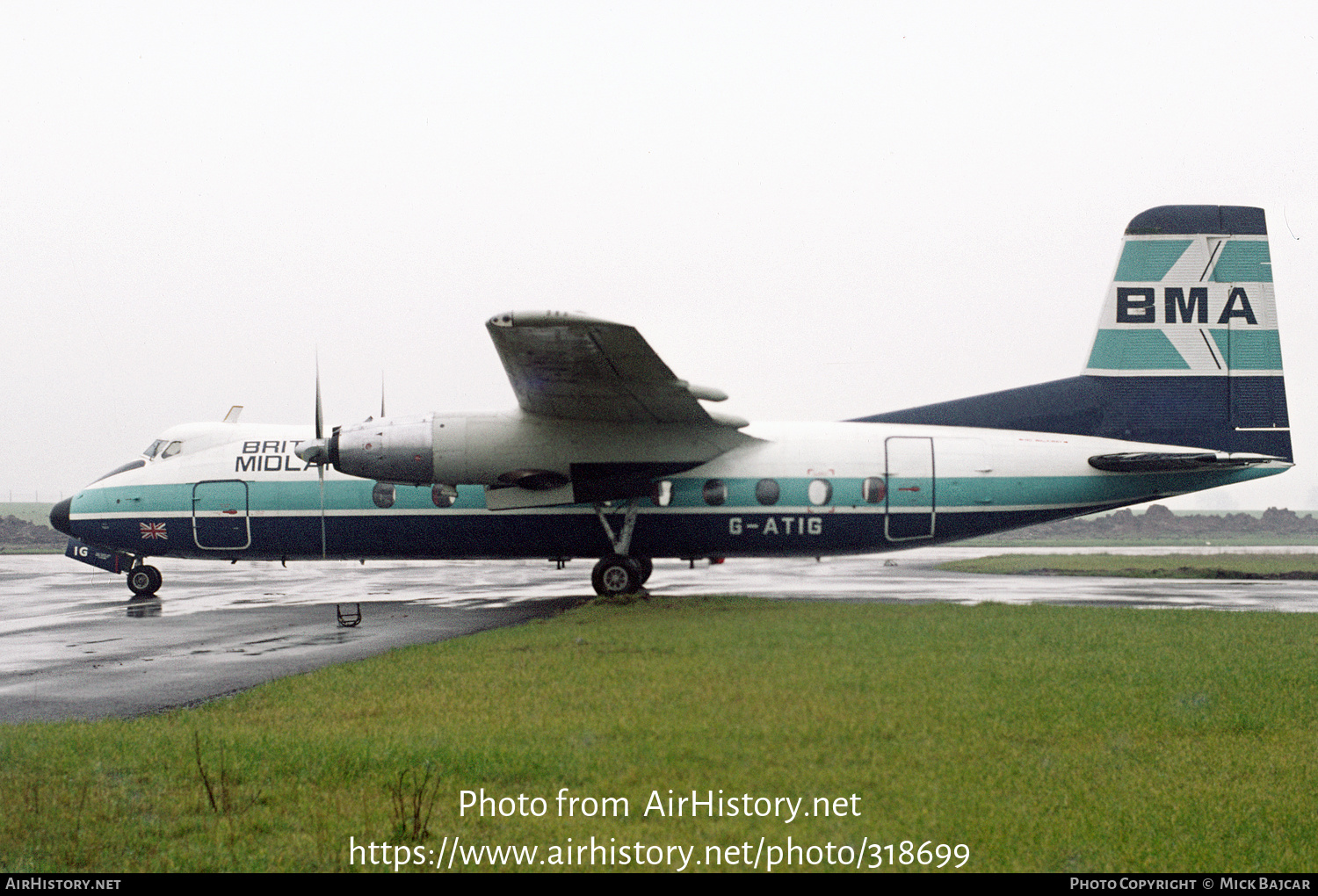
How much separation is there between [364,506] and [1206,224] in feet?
60.0

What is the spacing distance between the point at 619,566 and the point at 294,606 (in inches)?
264

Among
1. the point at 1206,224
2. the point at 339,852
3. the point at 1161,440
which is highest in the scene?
the point at 1206,224

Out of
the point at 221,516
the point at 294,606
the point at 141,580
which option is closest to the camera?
the point at 294,606

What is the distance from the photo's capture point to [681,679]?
8.60 metres

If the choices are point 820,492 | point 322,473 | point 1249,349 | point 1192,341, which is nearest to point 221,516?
point 322,473

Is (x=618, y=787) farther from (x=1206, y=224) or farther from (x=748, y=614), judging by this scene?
(x=1206, y=224)

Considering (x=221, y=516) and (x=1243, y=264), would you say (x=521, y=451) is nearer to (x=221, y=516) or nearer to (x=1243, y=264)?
(x=221, y=516)

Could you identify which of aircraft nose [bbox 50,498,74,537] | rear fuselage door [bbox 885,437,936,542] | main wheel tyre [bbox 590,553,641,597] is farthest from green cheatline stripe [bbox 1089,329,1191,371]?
aircraft nose [bbox 50,498,74,537]

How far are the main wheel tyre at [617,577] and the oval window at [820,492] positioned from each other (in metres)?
3.83

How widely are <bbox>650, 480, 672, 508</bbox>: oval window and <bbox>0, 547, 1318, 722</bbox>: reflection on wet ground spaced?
6.44ft

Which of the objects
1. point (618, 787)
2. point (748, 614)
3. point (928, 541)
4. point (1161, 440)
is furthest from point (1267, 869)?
point (1161, 440)

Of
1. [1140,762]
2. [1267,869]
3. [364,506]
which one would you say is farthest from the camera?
[364,506]

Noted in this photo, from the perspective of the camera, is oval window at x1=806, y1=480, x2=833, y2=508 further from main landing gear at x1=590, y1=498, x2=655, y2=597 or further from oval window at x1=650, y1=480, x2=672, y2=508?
main landing gear at x1=590, y1=498, x2=655, y2=597

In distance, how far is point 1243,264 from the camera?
1850 cm
